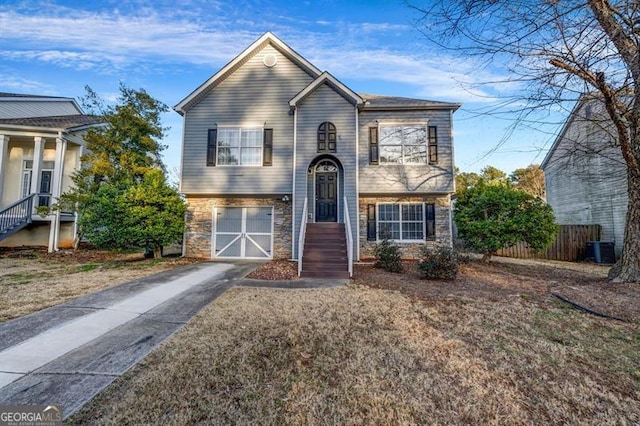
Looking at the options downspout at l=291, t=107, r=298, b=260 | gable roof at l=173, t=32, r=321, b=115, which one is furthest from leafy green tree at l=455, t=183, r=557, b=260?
gable roof at l=173, t=32, r=321, b=115

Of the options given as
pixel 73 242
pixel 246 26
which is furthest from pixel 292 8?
pixel 73 242

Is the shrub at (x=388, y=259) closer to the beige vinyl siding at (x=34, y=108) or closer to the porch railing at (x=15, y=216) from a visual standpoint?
the porch railing at (x=15, y=216)

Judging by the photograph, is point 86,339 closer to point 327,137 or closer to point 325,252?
point 325,252

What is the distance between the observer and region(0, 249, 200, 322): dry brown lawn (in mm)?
5348

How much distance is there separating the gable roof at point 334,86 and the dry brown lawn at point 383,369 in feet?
27.0

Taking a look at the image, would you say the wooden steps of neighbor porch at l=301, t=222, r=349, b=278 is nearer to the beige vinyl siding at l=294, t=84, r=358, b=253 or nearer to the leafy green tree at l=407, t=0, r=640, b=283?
the beige vinyl siding at l=294, t=84, r=358, b=253

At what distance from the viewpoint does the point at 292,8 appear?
32.2ft

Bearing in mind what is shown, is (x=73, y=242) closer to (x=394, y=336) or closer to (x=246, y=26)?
(x=246, y=26)

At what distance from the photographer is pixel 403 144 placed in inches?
457

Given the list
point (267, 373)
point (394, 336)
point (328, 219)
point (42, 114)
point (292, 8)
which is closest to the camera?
point (267, 373)

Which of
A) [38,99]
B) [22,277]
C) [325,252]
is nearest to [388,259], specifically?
[325,252]

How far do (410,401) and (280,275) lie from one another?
19.6 ft

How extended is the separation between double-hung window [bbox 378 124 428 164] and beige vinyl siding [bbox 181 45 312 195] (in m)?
3.86

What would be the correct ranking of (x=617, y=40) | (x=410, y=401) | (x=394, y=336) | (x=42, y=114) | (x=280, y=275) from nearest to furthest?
(x=410, y=401) → (x=394, y=336) → (x=617, y=40) → (x=280, y=275) → (x=42, y=114)
